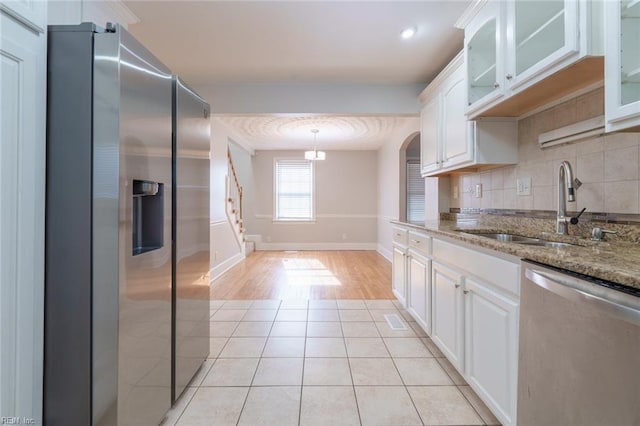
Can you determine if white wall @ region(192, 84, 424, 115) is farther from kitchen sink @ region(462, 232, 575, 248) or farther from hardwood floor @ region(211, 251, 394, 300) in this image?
hardwood floor @ region(211, 251, 394, 300)

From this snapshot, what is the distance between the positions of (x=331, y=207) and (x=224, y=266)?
3.43 metres

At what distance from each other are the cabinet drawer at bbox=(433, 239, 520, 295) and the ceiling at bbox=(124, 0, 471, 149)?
1744 millimetres

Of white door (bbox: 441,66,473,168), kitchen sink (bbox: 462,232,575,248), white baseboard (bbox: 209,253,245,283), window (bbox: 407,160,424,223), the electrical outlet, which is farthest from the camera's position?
window (bbox: 407,160,424,223)

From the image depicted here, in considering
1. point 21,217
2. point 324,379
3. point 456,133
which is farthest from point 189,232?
point 456,133

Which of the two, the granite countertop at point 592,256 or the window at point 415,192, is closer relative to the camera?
the granite countertop at point 592,256

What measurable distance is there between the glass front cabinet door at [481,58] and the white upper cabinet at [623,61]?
694 millimetres

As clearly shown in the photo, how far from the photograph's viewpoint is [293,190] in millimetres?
7527

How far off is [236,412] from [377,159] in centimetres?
663

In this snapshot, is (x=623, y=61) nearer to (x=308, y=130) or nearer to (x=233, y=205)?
(x=308, y=130)

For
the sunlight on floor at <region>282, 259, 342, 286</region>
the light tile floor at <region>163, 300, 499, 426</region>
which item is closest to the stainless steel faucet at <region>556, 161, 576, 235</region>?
the light tile floor at <region>163, 300, 499, 426</region>

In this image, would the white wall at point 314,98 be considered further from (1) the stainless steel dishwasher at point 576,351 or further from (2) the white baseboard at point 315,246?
(2) the white baseboard at point 315,246

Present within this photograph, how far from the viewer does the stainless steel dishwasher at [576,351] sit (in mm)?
758

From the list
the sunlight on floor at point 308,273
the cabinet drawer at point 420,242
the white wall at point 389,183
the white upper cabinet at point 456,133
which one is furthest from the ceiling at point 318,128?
the sunlight on floor at point 308,273

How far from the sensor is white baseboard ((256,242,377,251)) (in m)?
7.43
